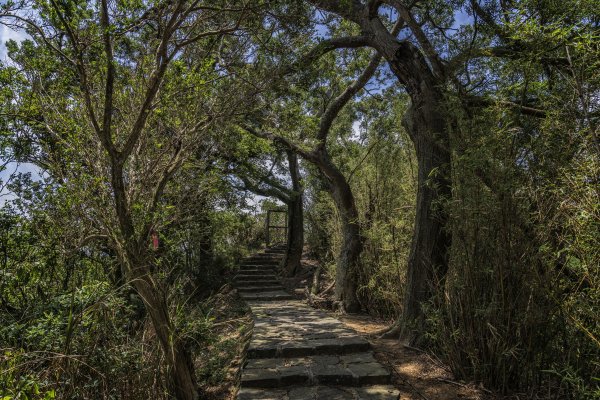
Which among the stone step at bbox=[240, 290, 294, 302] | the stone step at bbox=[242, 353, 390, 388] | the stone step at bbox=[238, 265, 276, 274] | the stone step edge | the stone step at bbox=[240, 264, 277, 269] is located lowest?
the stone step at bbox=[242, 353, 390, 388]

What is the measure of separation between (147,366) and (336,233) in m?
5.64

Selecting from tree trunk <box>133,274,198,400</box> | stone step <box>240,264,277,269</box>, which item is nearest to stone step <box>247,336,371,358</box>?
tree trunk <box>133,274,198,400</box>

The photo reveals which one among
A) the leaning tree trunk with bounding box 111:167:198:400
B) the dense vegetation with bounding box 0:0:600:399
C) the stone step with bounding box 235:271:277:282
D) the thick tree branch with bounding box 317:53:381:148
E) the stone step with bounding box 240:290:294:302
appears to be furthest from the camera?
the stone step with bounding box 235:271:277:282

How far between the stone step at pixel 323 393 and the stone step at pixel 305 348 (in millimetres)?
744

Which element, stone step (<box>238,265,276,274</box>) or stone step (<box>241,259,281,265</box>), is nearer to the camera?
stone step (<box>238,265,276,274</box>)

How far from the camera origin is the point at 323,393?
3.21m

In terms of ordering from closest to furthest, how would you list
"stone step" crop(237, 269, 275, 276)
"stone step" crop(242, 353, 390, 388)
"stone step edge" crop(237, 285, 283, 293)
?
Answer: "stone step" crop(242, 353, 390, 388), "stone step edge" crop(237, 285, 283, 293), "stone step" crop(237, 269, 275, 276)

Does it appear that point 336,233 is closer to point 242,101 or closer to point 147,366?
point 242,101

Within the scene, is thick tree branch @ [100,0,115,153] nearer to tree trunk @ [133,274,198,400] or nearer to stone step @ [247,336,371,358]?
tree trunk @ [133,274,198,400]

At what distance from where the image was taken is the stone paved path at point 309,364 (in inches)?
127

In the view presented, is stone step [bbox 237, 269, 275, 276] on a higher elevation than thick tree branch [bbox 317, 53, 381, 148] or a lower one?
lower

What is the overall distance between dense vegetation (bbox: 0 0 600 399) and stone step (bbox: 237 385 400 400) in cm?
61

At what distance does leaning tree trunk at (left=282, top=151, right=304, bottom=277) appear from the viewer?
39.8 feet

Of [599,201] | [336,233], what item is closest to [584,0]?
[599,201]
